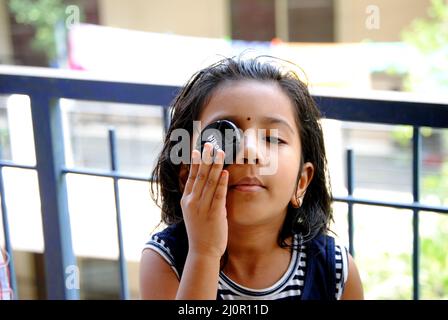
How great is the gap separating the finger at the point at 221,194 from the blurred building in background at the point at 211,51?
10.1ft

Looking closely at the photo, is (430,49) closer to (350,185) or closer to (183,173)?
(350,185)

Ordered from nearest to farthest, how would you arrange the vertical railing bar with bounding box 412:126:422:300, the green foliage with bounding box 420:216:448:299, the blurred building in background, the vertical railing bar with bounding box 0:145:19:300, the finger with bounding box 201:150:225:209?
1. the finger with bounding box 201:150:225:209
2. the vertical railing bar with bounding box 412:126:422:300
3. the vertical railing bar with bounding box 0:145:19:300
4. the green foliage with bounding box 420:216:448:299
5. the blurred building in background

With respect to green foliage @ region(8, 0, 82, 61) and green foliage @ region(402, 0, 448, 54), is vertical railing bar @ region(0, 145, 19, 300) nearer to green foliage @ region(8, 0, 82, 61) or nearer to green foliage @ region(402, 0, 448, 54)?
green foliage @ region(402, 0, 448, 54)

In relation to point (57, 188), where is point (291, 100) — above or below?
above

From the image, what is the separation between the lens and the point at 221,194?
0.83 meters

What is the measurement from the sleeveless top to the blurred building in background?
291 centimetres

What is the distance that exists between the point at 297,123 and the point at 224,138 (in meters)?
0.17

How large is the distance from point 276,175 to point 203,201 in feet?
0.42

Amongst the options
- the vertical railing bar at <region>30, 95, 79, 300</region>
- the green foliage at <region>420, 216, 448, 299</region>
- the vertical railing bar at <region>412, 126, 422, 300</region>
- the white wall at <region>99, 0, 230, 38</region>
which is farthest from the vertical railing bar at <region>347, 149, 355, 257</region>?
the white wall at <region>99, 0, 230, 38</region>

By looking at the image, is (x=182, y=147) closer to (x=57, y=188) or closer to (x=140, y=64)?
(x=57, y=188)

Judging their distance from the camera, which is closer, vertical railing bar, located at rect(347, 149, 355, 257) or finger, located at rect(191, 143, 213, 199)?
finger, located at rect(191, 143, 213, 199)

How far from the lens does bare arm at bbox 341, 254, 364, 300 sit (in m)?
1.01

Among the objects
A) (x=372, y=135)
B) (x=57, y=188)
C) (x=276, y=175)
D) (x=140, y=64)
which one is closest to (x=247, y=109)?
(x=276, y=175)
